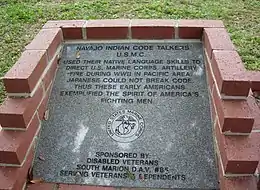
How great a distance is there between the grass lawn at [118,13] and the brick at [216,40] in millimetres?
1329

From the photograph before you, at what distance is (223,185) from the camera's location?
6.18 feet

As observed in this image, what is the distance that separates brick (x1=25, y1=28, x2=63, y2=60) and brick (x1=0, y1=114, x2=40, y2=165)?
567mm

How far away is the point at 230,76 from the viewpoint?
6.46ft

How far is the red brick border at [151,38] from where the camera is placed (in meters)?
1.88

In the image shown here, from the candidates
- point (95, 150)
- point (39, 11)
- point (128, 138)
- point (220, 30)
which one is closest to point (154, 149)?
point (128, 138)

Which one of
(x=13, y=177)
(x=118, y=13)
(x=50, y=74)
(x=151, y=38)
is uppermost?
(x=151, y=38)

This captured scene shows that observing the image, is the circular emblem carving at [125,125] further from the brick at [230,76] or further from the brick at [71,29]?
the brick at [71,29]

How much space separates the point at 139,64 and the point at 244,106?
798 millimetres

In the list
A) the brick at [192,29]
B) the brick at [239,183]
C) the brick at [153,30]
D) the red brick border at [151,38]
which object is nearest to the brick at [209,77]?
the red brick border at [151,38]

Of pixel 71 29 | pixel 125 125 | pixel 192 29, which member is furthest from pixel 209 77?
pixel 71 29

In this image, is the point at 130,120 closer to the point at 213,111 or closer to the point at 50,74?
the point at 213,111

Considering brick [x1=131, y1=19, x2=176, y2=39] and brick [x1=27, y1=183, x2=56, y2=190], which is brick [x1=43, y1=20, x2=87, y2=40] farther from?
brick [x1=27, y1=183, x2=56, y2=190]

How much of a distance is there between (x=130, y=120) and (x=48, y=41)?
0.82 meters

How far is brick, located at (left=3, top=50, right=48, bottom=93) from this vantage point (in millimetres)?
2066
